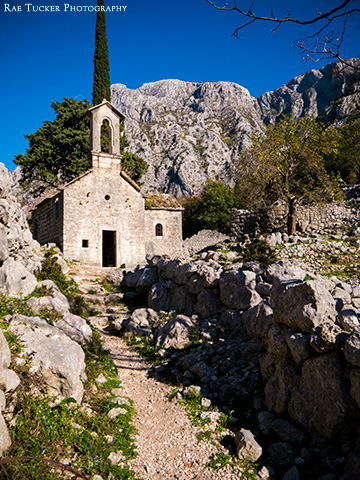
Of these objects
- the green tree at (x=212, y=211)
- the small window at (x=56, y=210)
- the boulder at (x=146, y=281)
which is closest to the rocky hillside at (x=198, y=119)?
the green tree at (x=212, y=211)

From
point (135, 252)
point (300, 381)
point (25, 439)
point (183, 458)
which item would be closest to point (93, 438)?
point (25, 439)

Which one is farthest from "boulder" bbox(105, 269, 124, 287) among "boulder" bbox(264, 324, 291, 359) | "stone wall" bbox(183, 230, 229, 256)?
"stone wall" bbox(183, 230, 229, 256)

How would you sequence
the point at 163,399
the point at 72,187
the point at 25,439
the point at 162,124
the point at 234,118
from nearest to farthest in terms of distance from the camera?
the point at 25,439 < the point at 163,399 < the point at 72,187 < the point at 162,124 < the point at 234,118

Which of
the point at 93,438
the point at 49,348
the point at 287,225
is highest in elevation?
the point at 287,225

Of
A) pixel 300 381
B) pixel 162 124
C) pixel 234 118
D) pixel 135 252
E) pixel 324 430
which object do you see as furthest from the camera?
pixel 234 118

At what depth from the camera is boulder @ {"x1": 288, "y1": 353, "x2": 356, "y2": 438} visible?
4.48m

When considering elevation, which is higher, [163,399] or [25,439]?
[25,439]

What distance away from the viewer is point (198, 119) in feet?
327

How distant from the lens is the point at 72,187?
19.9 meters

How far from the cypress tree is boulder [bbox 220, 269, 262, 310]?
2712 centimetres

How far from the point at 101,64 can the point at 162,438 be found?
112 ft

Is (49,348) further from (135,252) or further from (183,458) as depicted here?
(135,252)

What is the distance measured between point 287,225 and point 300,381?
18.5 meters

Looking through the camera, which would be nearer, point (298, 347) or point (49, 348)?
point (298, 347)
